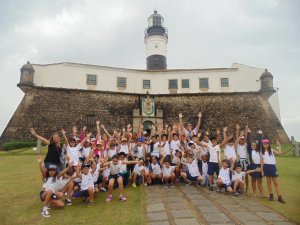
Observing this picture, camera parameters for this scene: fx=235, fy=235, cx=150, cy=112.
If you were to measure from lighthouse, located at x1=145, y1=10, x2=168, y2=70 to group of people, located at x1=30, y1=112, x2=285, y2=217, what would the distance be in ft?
75.9

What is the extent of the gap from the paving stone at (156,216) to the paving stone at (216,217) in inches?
34.6

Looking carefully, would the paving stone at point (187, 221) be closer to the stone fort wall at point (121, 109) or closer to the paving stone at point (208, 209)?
the paving stone at point (208, 209)

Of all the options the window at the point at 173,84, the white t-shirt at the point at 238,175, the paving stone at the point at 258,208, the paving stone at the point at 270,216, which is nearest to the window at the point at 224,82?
the window at the point at 173,84

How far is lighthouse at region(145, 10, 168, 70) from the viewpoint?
30969mm

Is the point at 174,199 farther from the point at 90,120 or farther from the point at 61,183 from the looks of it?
the point at 90,120

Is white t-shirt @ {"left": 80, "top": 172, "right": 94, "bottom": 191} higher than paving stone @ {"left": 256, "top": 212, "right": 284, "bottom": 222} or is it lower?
higher

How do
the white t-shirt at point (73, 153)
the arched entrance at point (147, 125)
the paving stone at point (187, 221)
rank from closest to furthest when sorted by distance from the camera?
the paving stone at point (187, 221), the white t-shirt at point (73, 153), the arched entrance at point (147, 125)

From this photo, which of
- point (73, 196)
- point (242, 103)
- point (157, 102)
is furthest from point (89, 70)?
point (73, 196)

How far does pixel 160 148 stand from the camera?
8297mm

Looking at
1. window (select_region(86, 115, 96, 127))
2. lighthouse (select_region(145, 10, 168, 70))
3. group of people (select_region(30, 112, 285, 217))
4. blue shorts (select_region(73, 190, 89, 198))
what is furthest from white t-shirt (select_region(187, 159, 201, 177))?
lighthouse (select_region(145, 10, 168, 70))

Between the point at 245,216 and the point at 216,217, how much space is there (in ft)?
2.27

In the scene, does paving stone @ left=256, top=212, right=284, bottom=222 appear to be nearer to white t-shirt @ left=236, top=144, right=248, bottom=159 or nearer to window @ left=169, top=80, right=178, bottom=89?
white t-shirt @ left=236, top=144, right=248, bottom=159

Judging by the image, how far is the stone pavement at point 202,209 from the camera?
4867mm

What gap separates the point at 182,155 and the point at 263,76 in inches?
781
